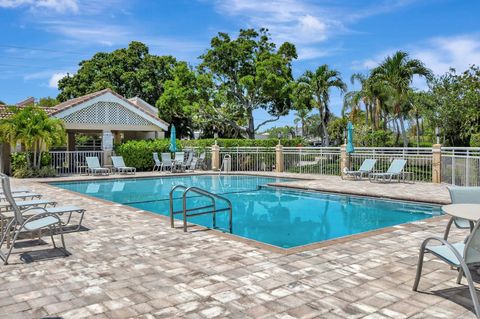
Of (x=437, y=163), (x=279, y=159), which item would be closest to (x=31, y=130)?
(x=279, y=159)

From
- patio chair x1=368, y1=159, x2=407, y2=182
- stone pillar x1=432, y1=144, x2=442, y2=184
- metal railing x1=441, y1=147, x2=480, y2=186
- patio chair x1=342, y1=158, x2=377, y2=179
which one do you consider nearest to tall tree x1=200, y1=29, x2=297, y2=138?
patio chair x1=342, y1=158, x2=377, y2=179

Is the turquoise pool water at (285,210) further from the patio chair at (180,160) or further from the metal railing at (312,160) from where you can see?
the patio chair at (180,160)

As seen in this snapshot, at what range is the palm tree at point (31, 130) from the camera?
17719 millimetres

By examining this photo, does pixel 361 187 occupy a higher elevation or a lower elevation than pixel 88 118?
lower

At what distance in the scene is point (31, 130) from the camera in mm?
17766

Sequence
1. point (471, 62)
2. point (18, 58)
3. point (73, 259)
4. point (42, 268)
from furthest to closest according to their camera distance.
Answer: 1. point (18, 58)
2. point (471, 62)
3. point (73, 259)
4. point (42, 268)

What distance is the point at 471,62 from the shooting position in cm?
2762

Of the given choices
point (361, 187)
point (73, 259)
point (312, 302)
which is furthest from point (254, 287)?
point (361, 187)

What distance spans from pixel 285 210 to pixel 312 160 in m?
9.37

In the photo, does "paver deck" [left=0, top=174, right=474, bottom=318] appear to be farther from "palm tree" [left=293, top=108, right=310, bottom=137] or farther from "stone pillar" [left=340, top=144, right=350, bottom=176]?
"palm tree" [left=293, top=108, right=310, bottom=137]

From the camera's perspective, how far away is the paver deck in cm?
380

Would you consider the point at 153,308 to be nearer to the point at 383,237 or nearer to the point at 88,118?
the point at 383,237

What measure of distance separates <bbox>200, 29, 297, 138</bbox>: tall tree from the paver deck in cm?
1998

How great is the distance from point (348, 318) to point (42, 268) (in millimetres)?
3719
